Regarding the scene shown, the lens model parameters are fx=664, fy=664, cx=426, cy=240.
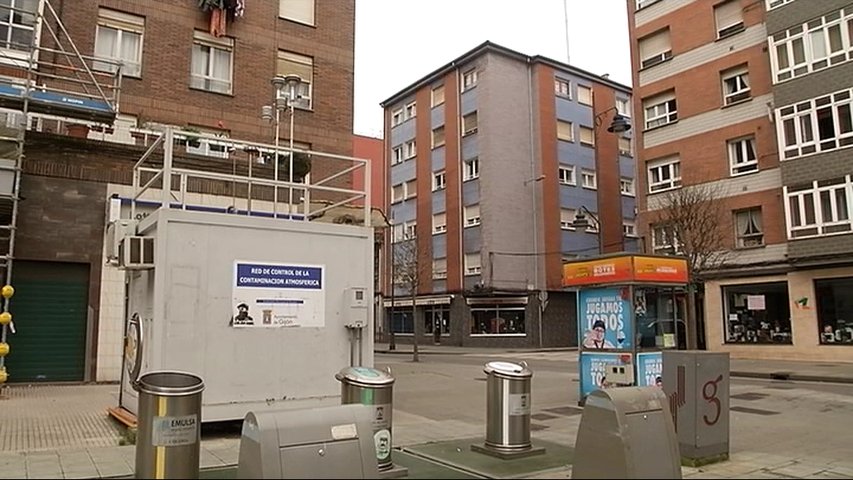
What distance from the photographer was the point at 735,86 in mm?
28406

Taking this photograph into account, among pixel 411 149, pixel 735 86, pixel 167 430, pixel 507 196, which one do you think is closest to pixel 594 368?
pixel 167 430

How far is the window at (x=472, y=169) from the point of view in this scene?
40.7 meters

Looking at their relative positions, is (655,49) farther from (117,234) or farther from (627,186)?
(117,234)

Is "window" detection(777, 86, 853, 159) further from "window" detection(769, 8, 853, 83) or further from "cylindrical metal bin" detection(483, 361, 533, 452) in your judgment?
"cylindrical metal bin" detection(483, 361, 533, 452)

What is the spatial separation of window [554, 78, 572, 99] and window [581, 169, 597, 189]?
5021 millimetres

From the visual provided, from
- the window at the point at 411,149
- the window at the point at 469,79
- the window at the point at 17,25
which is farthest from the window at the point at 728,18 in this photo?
the window at the point at 17,25

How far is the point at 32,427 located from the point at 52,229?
21.5 ft

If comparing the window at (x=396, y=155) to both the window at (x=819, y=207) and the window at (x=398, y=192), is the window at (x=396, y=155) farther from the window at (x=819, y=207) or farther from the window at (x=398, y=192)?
the window at (x=819, y=207)

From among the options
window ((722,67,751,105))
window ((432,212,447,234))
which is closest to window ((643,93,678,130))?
window ((722,67,751,105))

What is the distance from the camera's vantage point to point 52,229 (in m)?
14.4

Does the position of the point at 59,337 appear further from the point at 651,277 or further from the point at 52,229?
the point at 651,277

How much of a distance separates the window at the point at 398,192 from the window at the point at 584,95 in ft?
44.5

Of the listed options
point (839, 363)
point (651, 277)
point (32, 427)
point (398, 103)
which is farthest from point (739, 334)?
point (398, 103)

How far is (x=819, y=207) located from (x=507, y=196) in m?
18.6
